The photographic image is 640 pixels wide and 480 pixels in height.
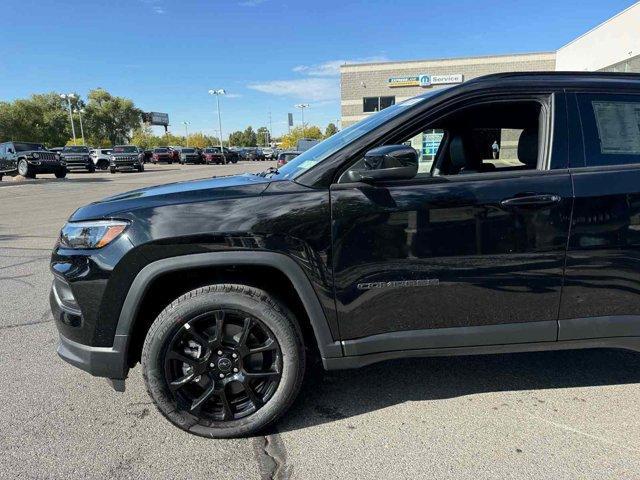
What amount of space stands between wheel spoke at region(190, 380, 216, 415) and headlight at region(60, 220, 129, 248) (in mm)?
959

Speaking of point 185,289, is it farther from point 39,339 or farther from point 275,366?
point 39,339

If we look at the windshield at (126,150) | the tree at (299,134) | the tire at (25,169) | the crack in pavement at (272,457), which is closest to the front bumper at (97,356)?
the crack in pavement at (272,457)

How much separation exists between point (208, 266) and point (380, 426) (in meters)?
1.35

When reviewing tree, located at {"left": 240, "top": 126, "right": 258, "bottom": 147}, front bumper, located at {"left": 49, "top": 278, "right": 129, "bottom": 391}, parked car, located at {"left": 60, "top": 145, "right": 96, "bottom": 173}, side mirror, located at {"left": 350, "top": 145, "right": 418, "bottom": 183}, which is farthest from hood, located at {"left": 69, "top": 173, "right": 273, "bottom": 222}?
tree, located at {"left": 240, "top": 126, "right": 258, "bottom": 147}

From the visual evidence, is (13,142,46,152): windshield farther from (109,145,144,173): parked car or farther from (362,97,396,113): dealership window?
(362,97,396,113): dealership window

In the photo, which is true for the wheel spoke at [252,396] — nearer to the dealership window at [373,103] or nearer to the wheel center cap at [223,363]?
the wheel center cap at [223,363]

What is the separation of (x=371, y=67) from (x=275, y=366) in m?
32.8

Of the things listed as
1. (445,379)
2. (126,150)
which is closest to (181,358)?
(445,379)

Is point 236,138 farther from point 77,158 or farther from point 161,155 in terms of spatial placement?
point 77,158

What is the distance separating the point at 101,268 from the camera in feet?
7.53

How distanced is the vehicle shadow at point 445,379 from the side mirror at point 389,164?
144cm

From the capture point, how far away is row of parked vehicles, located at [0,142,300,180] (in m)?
23.4

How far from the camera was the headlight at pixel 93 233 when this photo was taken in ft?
7.59

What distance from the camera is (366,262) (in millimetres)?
2336
